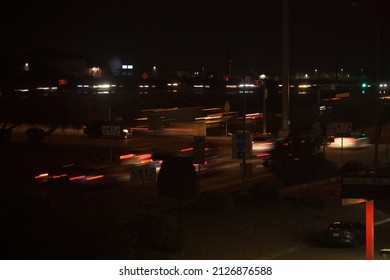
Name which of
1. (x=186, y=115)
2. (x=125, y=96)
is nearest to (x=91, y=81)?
(x=125, y=96)

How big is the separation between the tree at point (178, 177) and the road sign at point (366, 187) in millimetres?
8782

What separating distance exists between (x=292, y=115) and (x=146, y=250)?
2046 inches

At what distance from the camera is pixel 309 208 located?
28.6m

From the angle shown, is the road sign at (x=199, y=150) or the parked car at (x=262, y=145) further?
the parked car at (x=262, y=145)

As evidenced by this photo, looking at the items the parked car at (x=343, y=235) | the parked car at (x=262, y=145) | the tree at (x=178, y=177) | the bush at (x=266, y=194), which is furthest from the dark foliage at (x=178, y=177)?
the parked car at (x=262, y=145)

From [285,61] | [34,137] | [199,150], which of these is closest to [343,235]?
[199,150]

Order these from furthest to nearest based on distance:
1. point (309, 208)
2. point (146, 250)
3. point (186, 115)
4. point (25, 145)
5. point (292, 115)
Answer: point (186, 115), point (292, 115), point (25, 145), point (309, 208), point (146, 250)

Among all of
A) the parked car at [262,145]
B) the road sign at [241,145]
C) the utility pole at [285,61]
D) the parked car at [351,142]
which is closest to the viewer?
the road sign at [241,145]

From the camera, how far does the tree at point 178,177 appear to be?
24.5m

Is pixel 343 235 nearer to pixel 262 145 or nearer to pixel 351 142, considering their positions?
pixel 262 145

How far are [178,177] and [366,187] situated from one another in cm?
946

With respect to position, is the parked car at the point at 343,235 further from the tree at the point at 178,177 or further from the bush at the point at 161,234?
the bush at the point at 161,234

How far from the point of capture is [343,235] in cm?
2248
